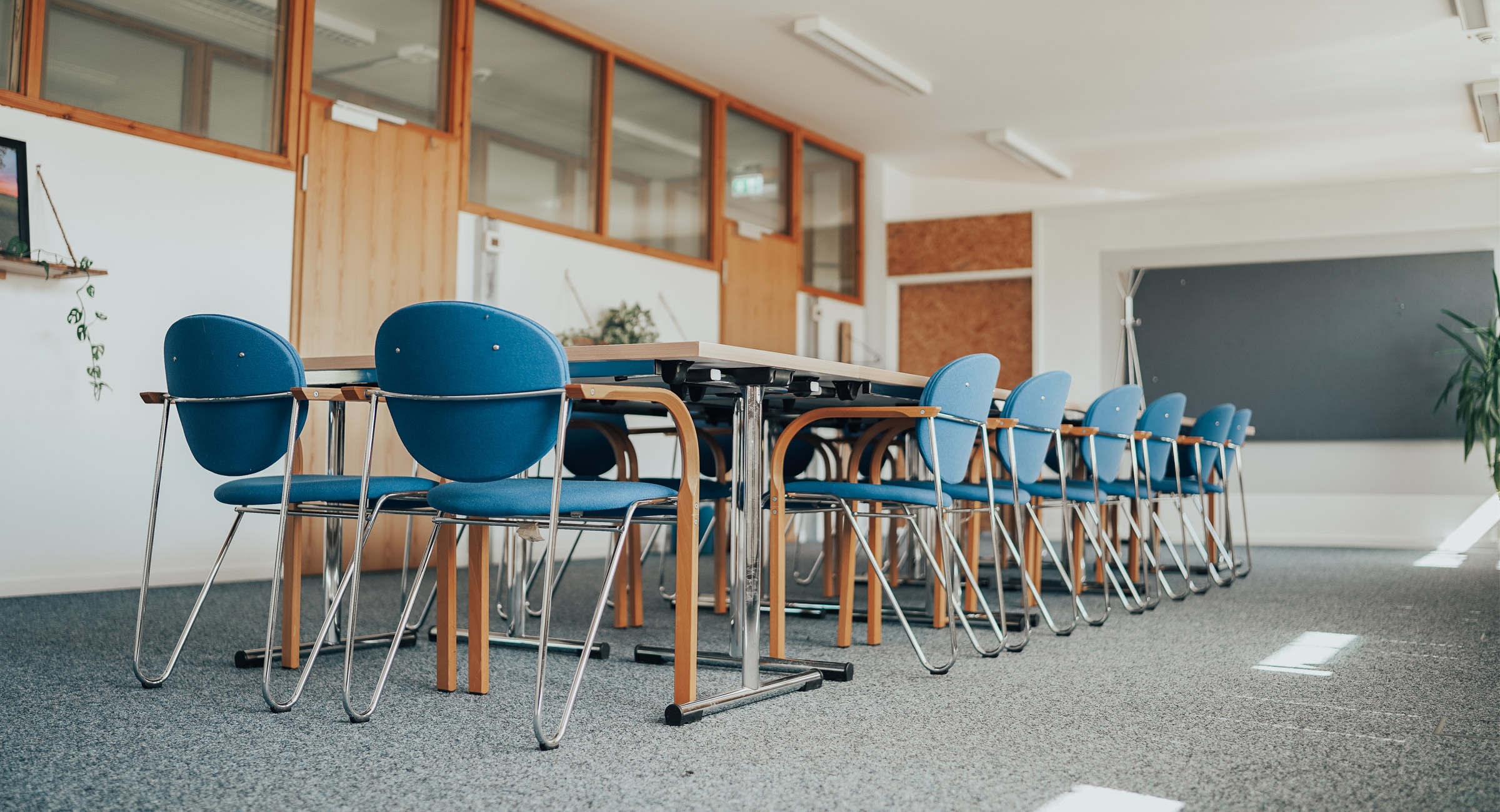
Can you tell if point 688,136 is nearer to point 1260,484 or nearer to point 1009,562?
point 1009,562

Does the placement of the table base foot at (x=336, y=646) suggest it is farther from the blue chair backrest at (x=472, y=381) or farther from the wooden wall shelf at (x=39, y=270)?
the wooden wall shelf at (x=39, y=270)

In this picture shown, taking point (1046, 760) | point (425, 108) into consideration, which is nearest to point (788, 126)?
point (425, 108)

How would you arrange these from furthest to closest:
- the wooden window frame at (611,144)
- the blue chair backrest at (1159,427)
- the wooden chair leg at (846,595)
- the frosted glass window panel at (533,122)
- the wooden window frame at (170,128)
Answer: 1. the frosted glass window panel at (533,122)
2. the wooden window frame at (611,144)
3. the blue chair backrest at (1159,427)
4. the wooden window frame at (170,128)
5. the wooden chair leg at (846,595)

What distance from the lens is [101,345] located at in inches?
159

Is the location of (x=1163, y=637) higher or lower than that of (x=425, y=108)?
lower

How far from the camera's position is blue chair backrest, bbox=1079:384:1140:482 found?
360 cm

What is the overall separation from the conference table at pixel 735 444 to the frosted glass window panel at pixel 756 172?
15.5 feet

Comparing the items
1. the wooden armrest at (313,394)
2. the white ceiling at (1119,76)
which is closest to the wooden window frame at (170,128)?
the white ceiling at (1119,76)

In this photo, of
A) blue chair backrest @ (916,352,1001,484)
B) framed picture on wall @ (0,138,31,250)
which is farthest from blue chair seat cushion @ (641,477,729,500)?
framed picture on wall @ (0,138,31,250)

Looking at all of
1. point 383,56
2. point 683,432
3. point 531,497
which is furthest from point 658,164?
point 531,497

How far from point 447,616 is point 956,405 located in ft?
4.08

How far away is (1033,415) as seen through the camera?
10.2 ft

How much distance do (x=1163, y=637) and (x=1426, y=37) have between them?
4.49 meters

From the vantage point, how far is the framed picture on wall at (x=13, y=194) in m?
3.76
